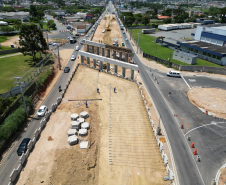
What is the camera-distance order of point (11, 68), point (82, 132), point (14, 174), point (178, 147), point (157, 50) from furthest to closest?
point (157, 50), point (11, 68), point (82, 132), point (178, 147), point (14, 174)

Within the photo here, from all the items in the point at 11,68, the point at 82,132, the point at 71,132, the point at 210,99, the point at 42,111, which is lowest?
the point at 82,132

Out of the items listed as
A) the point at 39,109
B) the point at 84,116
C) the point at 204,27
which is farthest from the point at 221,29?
the point at 39,109

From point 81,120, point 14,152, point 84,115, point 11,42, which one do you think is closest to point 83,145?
point 81,120

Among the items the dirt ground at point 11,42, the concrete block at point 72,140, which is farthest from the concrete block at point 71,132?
the dirt ground at point 11,42

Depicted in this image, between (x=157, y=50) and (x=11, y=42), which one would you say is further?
(x=11, y=42)

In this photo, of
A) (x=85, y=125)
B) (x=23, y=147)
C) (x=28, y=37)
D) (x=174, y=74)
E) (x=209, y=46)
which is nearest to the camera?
(x=23, y=147)

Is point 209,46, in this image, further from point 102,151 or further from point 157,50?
point 102,151
